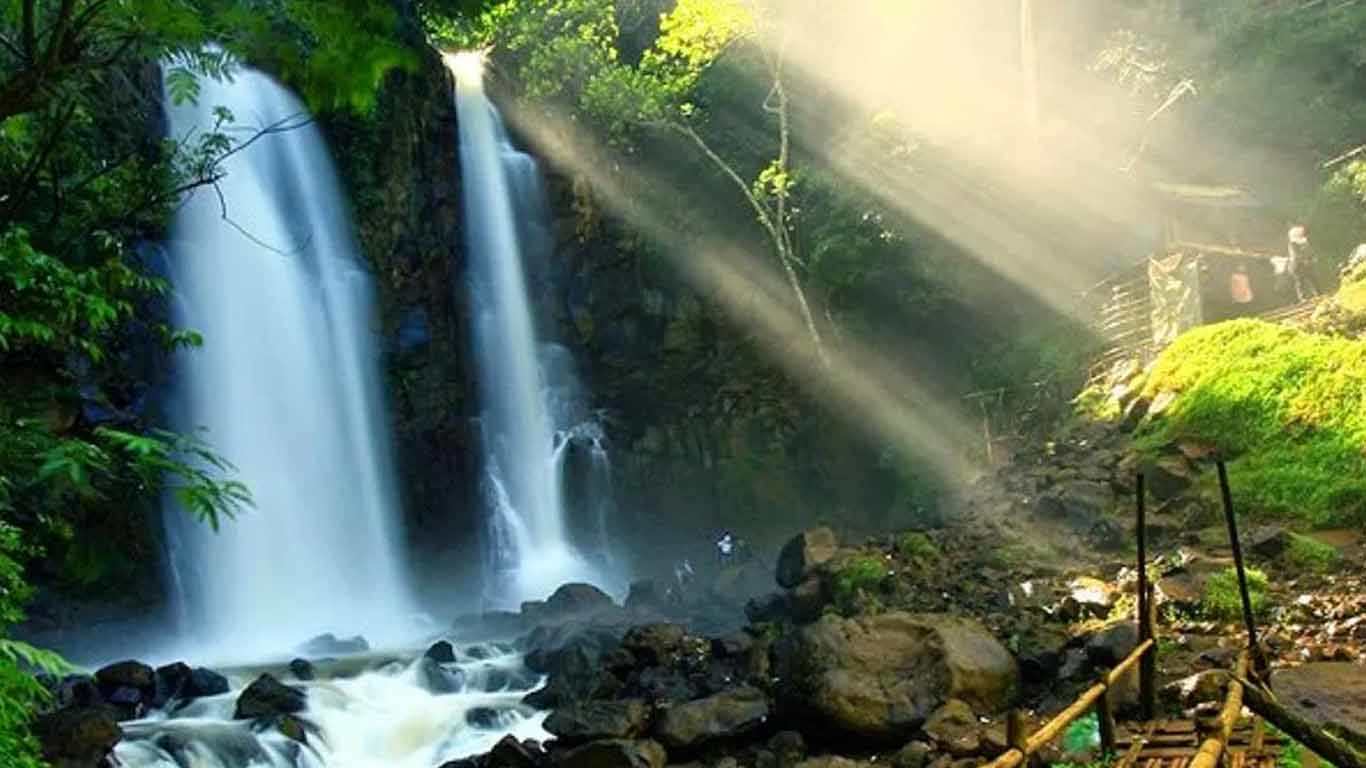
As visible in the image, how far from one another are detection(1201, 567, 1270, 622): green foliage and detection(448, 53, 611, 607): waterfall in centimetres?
1578

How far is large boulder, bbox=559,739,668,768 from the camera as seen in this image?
30.4 feet

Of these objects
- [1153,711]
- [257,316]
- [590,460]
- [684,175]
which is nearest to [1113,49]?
[684,175]

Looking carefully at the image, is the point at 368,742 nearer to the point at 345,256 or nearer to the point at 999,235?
the point at 345,256

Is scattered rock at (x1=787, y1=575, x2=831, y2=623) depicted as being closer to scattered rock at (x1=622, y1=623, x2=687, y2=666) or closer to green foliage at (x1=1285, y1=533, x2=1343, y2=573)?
scattered rock at (x1=622, y1=623, x2=687, y2=666)

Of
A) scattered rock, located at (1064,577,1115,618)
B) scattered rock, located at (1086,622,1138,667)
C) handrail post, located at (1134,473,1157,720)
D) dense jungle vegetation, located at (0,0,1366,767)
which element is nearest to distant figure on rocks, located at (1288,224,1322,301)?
dense jungle vegetation, located at (0,0,1366,767)

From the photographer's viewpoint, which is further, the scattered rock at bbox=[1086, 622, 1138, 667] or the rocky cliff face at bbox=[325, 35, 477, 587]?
the rocky cliff face at bbox=[325, 35, 477, 587]

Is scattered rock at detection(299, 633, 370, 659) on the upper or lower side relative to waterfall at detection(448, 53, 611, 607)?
lower

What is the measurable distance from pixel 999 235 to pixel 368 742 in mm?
18590

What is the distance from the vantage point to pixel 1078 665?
30.7ft

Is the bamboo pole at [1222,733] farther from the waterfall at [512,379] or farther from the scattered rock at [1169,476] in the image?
the waterfall at [512,379]

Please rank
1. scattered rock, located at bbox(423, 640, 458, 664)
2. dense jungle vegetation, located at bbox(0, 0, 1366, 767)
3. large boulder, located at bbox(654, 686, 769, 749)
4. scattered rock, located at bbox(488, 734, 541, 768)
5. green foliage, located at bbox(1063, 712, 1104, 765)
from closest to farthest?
green foliage, located at bbox(1063, 712, 1104, 765) < large boulder, located at bbox(654, 686, 769, 749) < scattered rock, located at bbox(488, 734, 541, 768) < scattered rock, located at bbox(423, 640, 458, 664) < dense jungle vegetation, located at bbox(0, 0, 1366, 767)

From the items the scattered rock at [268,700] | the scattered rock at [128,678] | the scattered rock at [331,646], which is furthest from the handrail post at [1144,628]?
the scattered rock at [331,646]

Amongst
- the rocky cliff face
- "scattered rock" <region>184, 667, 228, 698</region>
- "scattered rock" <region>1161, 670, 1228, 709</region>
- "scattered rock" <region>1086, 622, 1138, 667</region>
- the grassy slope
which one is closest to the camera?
"scattered rock" <region>1161, 670, 1228, 709</region>

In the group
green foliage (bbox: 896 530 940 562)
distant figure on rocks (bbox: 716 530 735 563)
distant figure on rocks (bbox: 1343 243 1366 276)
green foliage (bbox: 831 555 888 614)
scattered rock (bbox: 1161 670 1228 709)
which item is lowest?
scattered rock (bbox: 1161 670 1228 709)
